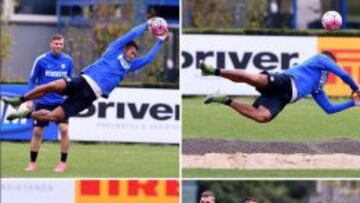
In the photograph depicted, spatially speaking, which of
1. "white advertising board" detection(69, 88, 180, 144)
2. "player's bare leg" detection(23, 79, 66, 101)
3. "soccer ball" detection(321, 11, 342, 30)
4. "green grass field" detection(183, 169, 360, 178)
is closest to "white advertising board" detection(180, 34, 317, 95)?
"white advertising board" detection(69, 88, 180, 144)

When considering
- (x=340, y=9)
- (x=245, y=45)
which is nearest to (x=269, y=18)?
(x=340, y=9)

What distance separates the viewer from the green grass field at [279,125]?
19.0 m

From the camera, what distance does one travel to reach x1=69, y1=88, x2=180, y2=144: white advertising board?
22.4 meters

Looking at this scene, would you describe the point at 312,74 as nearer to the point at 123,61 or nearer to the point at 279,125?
the point at 123,61

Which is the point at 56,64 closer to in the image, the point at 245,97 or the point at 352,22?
the point at 245,97

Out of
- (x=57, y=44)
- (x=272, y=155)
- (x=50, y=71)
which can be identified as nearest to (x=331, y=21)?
(x=272, y=155)

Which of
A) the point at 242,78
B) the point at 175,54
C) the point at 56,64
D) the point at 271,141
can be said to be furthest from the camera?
the point at 175,54

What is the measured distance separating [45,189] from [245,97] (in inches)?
261

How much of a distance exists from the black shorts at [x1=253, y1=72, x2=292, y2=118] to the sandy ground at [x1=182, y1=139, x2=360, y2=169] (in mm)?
2135

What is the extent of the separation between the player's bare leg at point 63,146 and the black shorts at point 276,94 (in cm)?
301

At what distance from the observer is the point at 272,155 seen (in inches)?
→ 689

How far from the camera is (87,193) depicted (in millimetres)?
18891

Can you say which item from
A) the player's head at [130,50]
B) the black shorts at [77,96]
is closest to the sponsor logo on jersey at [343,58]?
the player's head at [130,50]

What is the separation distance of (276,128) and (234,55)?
4.70 m
